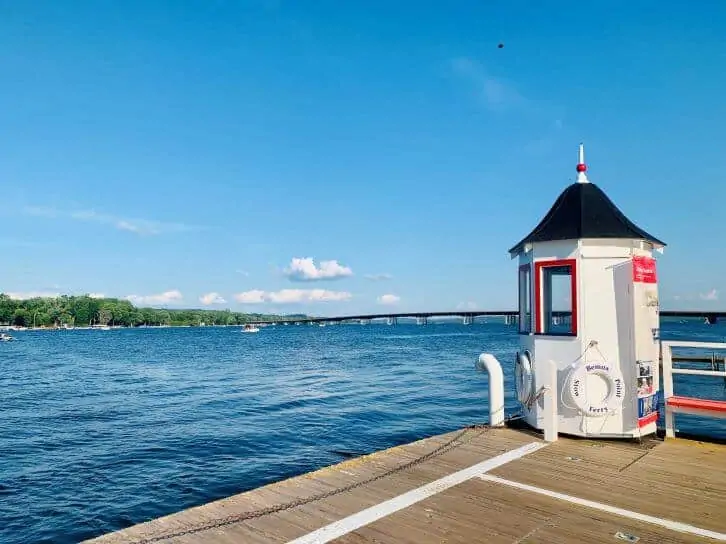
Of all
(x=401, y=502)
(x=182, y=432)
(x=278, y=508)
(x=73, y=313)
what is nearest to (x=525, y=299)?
(x=401, y=502)

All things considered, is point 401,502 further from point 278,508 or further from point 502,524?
point 278,508

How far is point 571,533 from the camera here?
4734 millimetres

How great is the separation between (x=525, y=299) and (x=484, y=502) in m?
4.49

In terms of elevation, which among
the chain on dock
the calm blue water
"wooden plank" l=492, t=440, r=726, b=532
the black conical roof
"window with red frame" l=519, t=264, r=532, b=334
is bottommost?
the calm blue water

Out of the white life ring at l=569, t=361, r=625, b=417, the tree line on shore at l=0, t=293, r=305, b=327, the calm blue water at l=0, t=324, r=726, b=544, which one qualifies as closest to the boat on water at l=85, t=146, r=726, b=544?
the white life ring at l=569, t=361, r=625, b=417

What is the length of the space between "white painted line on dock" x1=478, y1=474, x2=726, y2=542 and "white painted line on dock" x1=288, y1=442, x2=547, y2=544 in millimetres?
305

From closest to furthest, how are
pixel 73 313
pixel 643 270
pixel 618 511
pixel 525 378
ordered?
pixel 618 511, pixel 643 270, pixel 525 378, pixel 73 313

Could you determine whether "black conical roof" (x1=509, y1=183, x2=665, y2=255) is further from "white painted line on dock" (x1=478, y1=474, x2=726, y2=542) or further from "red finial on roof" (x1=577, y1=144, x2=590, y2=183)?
"white painted line on dock" (x1=478, y1=474, x2=726, y2=542)

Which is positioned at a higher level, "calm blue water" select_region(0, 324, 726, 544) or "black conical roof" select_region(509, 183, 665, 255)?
"black conical roof" select_region(509, 183, 665, 255)

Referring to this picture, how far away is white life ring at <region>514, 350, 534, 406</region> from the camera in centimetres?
857

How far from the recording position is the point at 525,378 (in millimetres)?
8641

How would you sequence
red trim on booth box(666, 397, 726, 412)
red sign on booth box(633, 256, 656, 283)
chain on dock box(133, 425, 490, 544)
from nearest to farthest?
chain on dock box(133, 425, 490, 544) → red trim on booth box(666, 397, 726, 412) → red sign on booth box(633, 256, 656, 283)

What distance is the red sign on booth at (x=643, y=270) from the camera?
8008 mm

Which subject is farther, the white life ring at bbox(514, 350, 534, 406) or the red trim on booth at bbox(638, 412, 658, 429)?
the white life ring at bbox(514, 350, 534, 406)
